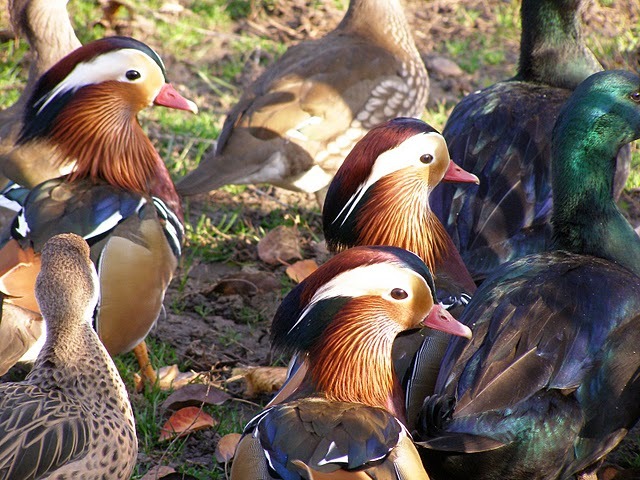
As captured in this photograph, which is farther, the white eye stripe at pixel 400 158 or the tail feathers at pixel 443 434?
the white eye stripe at pixel 400 158

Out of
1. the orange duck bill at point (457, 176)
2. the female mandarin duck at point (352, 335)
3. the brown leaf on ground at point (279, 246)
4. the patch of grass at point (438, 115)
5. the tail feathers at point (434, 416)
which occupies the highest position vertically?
the orange duck bill at point (457, 176)

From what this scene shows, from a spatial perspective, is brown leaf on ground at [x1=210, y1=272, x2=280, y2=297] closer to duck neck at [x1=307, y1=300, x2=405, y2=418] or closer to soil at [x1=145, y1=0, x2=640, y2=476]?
soil at [x1=145, y1=0, x2=640, y2=476]

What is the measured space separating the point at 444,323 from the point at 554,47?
217cm

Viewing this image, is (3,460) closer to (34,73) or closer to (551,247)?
(551,247)

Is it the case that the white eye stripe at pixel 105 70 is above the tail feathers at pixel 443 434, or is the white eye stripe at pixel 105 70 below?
above

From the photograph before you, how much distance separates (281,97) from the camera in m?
4.66

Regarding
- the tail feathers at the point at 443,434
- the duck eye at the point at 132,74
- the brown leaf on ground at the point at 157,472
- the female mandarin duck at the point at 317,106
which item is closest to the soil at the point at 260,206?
the brown leaf on ground at the point at 157,472

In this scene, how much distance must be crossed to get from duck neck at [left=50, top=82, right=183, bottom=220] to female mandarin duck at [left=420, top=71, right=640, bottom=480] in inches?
56.3

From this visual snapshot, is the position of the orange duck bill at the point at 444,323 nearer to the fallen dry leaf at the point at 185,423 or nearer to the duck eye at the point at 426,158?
the duck eye at the point at 426,158

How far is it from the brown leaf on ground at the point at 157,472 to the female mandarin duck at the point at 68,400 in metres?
0.35

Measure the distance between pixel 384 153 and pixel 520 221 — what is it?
28.6 inches

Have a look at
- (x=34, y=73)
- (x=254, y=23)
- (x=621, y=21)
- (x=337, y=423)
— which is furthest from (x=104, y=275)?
(x=621, y=21)

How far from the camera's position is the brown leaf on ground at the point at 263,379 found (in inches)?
142

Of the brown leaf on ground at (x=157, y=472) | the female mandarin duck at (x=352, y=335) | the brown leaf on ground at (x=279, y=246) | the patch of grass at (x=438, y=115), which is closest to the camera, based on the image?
the female mandarin duck at (x=352, y=335)
